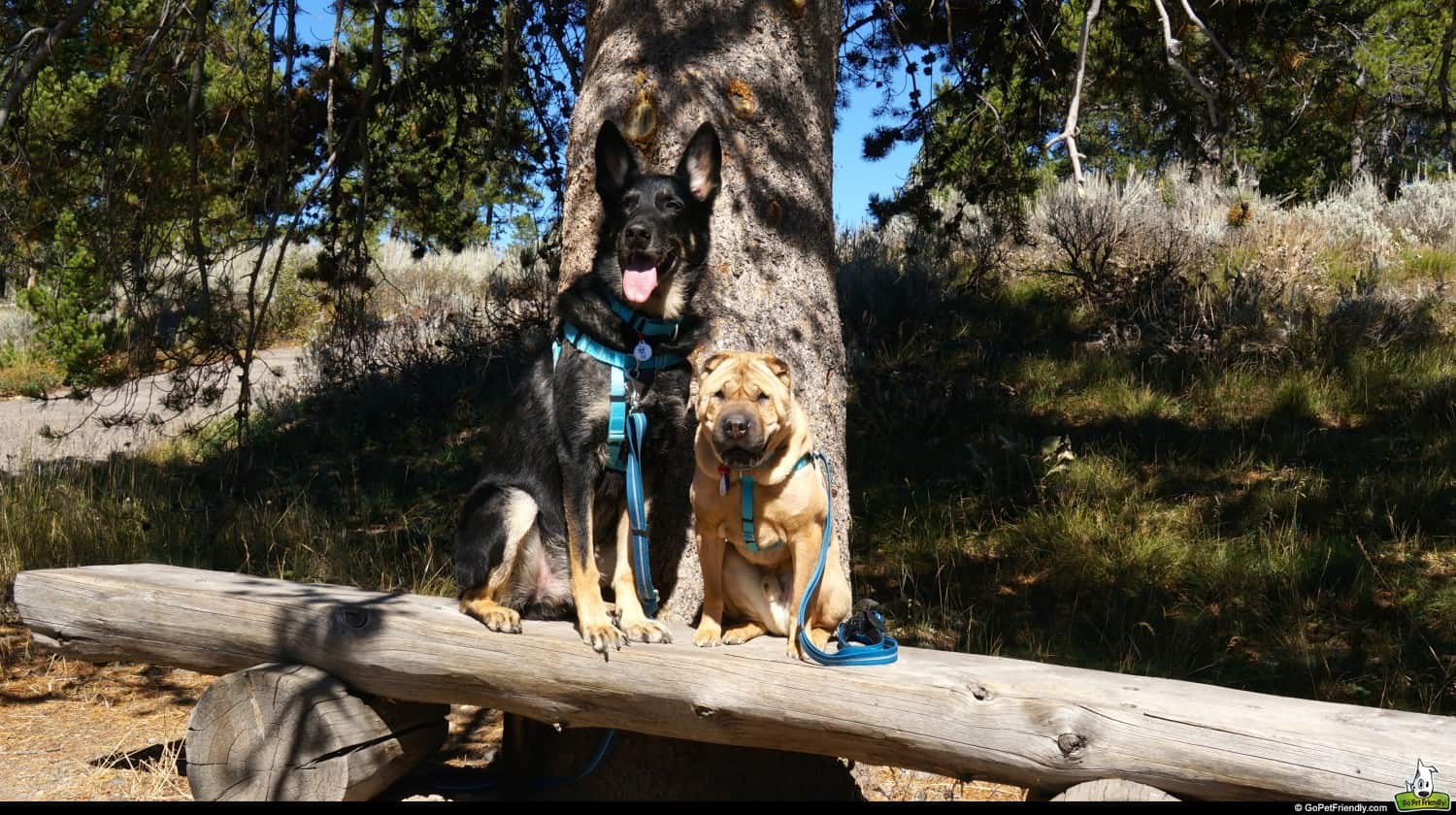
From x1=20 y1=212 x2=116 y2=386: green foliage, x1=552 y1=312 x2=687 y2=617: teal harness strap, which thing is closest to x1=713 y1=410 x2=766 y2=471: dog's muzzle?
x1=552 y1=312 x2=687 y2=617: teal harness strap

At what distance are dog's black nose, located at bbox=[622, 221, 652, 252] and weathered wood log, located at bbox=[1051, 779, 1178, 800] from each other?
2.09 m

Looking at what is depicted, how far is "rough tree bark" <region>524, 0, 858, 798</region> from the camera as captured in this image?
3.53 m

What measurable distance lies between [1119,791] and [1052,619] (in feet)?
9.46

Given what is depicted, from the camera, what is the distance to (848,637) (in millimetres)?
3104

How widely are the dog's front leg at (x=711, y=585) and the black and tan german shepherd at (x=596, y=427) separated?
171 mm

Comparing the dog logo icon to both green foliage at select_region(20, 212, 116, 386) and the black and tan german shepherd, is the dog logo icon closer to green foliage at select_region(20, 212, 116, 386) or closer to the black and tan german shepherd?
the black and tan german shepherd

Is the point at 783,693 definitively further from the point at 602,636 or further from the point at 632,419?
the point at 632,419

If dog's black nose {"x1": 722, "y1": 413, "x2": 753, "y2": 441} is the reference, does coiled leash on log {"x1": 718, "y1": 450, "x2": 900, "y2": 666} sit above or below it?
below

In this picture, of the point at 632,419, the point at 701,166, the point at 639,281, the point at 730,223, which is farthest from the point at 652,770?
the point at 701,166

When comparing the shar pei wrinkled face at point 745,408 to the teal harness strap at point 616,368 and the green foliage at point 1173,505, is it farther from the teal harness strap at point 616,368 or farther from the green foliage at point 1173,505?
the green foliage at point 1173,505

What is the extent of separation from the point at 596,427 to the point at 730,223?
0.98 m

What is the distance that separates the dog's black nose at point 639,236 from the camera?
329 cm

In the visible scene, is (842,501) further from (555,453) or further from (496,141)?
(496,141)

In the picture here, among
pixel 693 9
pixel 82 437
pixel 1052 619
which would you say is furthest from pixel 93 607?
pixel 82 437
